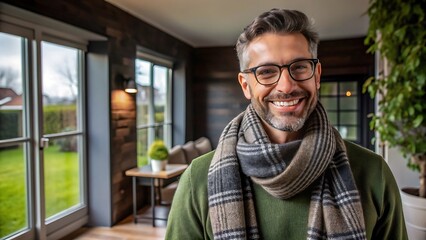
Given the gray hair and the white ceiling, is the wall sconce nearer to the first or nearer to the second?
the white ceiling

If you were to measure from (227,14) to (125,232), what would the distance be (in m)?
2.68

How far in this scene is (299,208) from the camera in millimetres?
954

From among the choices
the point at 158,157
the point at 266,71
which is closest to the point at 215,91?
the point at 158,157

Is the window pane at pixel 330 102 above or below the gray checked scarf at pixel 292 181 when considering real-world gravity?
above

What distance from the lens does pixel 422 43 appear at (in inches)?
93.7

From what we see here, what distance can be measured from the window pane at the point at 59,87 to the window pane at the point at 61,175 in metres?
0.17

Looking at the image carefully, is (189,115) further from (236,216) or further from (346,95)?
(236,216)

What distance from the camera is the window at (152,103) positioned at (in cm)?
469

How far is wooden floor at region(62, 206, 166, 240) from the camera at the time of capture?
3.41m

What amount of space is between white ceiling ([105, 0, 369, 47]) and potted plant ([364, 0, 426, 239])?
112cm

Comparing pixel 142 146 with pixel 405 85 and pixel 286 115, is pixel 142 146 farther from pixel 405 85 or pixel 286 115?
pixel 286 115

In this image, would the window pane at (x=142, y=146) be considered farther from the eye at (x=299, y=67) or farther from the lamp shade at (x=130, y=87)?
the eye at (x=299, y=67)

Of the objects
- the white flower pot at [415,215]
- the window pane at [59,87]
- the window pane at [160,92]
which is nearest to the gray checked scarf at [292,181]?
the white flower pot at [415,215]

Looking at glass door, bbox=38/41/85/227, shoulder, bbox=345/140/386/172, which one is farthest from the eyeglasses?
glass door, bbox=38/41/85/227
